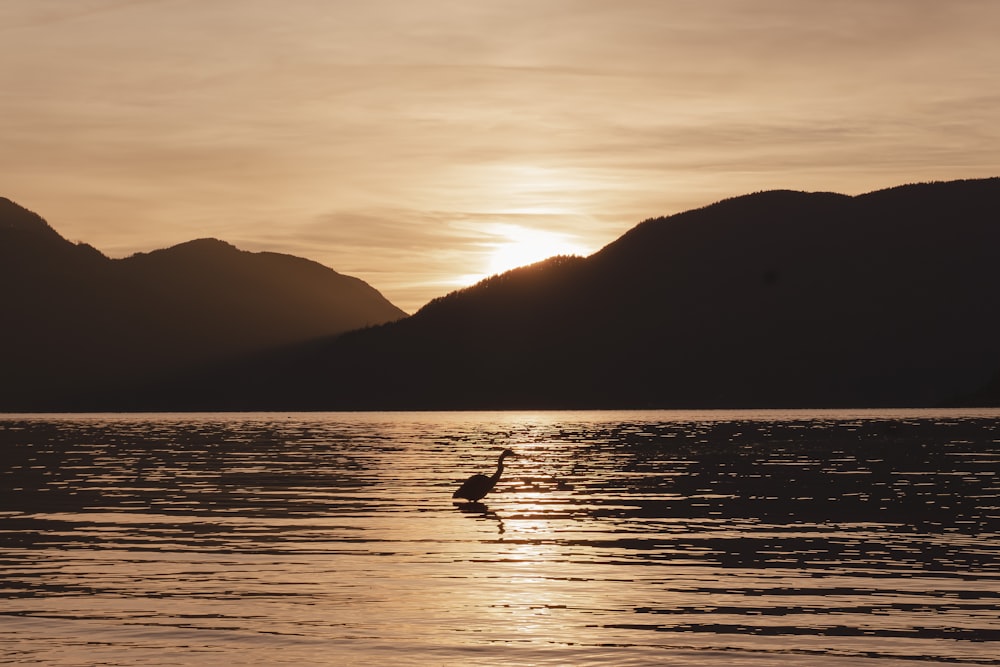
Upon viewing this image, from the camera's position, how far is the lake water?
21.3 m

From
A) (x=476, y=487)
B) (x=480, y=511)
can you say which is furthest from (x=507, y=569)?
(x=476, y=487)

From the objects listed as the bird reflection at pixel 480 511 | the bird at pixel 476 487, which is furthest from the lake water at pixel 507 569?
A: the bird at pixel 476 487

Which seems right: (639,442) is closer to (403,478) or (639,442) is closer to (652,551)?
(403,478)

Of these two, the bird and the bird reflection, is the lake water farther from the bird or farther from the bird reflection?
the bird

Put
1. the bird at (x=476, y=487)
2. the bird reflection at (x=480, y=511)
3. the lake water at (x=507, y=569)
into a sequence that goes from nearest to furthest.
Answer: the lake water at (x=507, y=569) < the bird reflection at (x=480, y=511) < the bird at (x=476, y=487)

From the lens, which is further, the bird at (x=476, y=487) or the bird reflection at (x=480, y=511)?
the bird at (x=476, y=487)

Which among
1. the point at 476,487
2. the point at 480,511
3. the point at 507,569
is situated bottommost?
the point at 507,569

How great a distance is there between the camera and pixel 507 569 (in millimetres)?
30266

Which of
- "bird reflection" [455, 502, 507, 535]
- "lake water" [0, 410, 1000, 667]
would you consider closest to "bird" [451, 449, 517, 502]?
"bird reflection" [455, 502, 507, 535]

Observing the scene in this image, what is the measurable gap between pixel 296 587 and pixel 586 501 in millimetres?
22173

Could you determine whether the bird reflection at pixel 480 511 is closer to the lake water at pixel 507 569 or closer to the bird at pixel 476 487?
the lake water at pixel 507 569

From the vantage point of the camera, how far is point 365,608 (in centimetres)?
2492

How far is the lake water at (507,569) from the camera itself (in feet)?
69.8

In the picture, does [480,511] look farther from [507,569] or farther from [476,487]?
[507,569]
